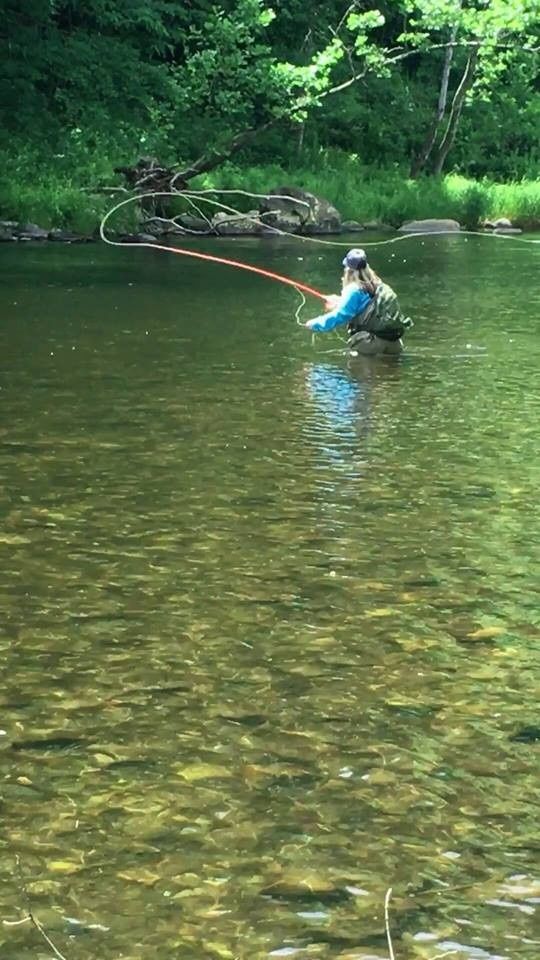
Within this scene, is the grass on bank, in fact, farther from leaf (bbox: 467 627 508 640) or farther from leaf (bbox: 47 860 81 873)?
leaf (bbox: 47 860 81 873)

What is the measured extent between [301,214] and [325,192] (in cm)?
303

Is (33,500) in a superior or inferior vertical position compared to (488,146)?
inferior

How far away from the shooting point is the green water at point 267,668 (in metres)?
3.20

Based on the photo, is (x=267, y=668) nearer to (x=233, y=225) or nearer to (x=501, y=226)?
(x=233, y=225)

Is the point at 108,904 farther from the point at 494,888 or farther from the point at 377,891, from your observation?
the point at 494,888

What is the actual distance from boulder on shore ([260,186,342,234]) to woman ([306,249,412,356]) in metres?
16.1

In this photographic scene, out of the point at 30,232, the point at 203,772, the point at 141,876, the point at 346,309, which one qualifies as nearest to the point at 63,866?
the point at 141,876

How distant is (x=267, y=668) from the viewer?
181 inches

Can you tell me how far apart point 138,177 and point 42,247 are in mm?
5211

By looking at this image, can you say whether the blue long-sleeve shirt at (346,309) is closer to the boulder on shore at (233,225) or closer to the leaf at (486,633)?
the leaf at (486,633)

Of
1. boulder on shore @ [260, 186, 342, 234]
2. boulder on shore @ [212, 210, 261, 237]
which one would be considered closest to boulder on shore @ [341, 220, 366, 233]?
boulder on shore @ [260, 186, 342, 234]

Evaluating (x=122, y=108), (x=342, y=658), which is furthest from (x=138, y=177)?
(x=342, y=658)

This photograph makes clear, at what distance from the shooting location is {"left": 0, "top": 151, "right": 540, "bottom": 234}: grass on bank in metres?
24.5

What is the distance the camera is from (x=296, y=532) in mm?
6305
